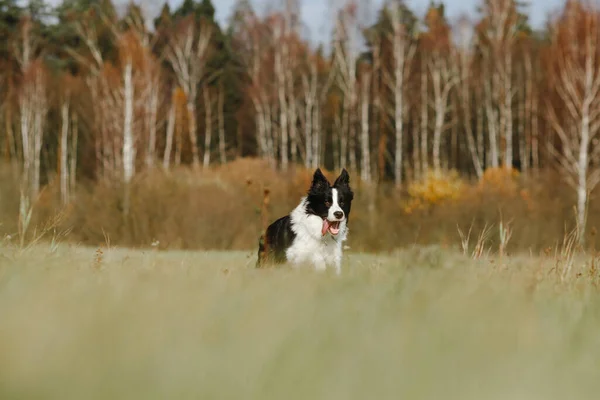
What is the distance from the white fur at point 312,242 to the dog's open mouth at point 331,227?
6 centimetres

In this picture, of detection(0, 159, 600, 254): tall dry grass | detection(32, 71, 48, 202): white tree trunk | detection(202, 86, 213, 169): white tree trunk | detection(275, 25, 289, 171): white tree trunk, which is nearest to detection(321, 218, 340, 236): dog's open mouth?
detection(0, 159, 600, 254): tall dry grass

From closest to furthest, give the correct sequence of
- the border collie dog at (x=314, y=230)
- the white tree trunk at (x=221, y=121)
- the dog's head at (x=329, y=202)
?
the border collie dog at (x=314, y=230) < the dog's head at (x=329, y=202) < the white tree trunk at (x=221, y=121)

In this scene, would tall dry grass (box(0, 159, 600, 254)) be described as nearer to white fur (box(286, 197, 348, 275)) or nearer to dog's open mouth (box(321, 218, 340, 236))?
white fur (box(286, 197, 348, 275))

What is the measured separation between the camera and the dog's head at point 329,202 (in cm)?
854

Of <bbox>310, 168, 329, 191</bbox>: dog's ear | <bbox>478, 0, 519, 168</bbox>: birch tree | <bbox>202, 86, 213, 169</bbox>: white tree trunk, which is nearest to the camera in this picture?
<bbox>310, 168, 329, 191</bbox>: dog's ear

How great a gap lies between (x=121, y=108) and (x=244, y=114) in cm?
1489

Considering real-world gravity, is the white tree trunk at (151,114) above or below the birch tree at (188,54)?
Result: below

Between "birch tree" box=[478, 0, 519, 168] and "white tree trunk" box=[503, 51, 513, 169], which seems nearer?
"white tree trunk" box=[503, 51, 513, 169]

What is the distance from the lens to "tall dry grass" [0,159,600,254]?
19922mm

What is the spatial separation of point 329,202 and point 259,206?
10.7 m

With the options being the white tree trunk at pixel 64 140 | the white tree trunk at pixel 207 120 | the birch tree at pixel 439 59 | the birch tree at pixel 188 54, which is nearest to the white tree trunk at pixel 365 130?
the birch tree at pixel 439 59

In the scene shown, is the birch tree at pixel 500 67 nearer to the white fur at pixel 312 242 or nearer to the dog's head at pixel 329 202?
the dog's head at pixel 329 202

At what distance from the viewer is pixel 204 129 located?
1816 inches

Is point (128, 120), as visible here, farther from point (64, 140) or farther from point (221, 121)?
point (221, 121)
